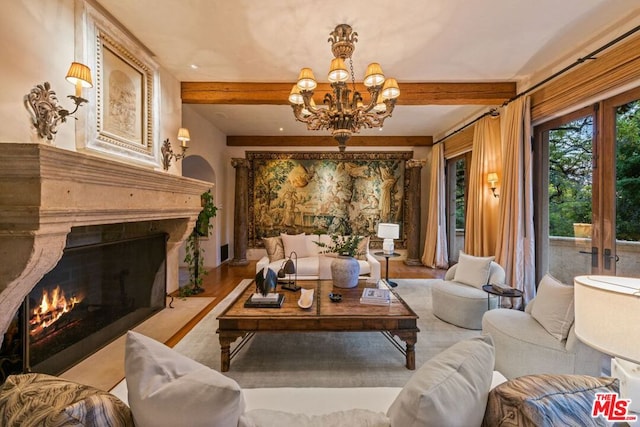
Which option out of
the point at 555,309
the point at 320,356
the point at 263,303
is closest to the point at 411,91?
the point at 555,309

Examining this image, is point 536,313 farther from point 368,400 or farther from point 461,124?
point 461,124

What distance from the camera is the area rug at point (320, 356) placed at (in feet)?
7.02

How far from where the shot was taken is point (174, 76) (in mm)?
3652

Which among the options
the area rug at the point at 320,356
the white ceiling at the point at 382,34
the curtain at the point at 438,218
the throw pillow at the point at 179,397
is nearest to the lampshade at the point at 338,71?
the white ceiling at the point at 382,34

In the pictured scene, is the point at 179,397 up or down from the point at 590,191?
down

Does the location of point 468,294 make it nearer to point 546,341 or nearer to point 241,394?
point 546,341

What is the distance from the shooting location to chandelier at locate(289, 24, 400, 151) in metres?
2.46

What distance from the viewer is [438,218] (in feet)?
19.6

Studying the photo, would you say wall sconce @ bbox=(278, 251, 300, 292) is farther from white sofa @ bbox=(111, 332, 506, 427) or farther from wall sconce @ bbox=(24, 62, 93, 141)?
wall sconce @ bbox=(24, 62, 93, 141)

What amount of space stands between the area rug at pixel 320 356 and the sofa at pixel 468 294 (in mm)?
122

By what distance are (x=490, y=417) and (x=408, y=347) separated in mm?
1496

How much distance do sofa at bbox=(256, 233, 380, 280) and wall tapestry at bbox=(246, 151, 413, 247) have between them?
1721 mm

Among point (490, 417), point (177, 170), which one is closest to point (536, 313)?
point (490, 417)

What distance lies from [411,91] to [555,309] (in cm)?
293
